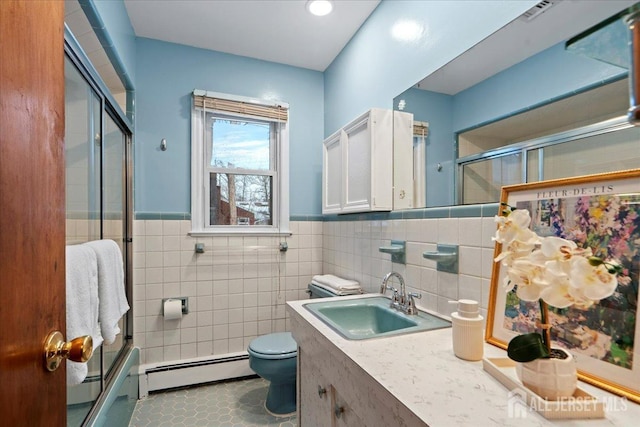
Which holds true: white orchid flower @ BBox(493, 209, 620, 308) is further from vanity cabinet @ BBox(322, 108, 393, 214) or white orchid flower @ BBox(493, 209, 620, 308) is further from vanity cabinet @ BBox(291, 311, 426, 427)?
vanity cabinet @ BBox(322, 108, 393, 214)

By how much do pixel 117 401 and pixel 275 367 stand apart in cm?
84

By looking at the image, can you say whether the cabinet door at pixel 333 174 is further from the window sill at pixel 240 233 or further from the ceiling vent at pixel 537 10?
the ceiling vent at pixel 537 10

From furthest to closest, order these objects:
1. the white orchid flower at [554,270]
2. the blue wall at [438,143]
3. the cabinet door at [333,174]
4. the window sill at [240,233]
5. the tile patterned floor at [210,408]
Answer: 1. the window sill at [240,233]
2. the cabinet door at [333,174]
3. the tile patterned floor at [210,408]
4. the blue wall at [438,143]
5. the white orchid flower at [554,270]

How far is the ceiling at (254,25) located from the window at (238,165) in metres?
0.40

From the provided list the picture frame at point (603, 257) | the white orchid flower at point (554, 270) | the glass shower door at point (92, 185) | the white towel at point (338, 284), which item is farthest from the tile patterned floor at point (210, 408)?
the white orchid flower at point (554, 270)

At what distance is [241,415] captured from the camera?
6.39 feet

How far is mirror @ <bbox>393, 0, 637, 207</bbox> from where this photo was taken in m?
0.86

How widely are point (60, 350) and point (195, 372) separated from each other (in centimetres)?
194

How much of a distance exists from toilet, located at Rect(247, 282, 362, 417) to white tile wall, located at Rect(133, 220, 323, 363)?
46cm

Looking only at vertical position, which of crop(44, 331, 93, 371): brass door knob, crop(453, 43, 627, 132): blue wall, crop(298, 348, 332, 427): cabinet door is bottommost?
crop(298, 348, 332, 427): cabinet door

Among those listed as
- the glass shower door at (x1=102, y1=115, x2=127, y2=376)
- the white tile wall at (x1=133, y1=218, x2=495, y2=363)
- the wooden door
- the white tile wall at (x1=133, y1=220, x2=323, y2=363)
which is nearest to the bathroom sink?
the white tile wall at (x1=133, y1=218, x2=495, y2=363)

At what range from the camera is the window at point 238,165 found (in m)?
2.39

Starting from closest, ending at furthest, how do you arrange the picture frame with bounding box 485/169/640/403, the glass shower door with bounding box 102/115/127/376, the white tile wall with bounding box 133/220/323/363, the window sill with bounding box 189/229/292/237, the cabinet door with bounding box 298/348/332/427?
the picture frame with bounding box 485/169/640/403, the cabinet door with bounding box 298/348/332/427, the glass shower door with bounding box 102/115/127/376, the white tile wall with bounding box 133/220/323/363, the window sill with bounding box 189/229/292/237

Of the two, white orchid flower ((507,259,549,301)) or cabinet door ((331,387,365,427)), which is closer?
white orchid flower ((507,259,549,301))
